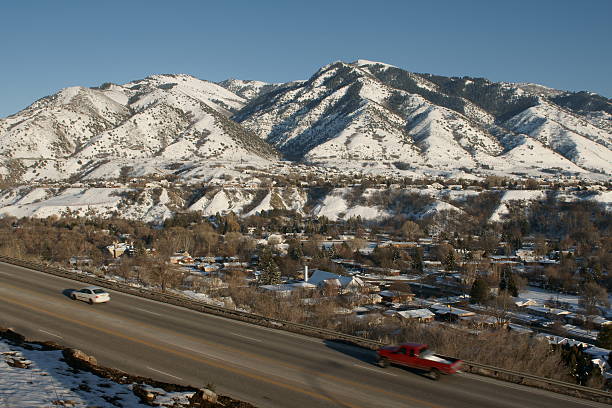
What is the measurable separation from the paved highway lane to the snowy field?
5.90 feet

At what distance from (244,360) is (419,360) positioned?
6313 millimetres

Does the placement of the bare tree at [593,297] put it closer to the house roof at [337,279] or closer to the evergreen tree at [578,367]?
the house roof at [337,279]

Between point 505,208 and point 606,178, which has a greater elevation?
point 606,178

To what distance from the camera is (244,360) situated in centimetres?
1802

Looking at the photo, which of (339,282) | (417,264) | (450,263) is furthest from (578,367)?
(450,263)

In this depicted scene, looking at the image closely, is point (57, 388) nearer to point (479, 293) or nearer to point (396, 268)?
point (479, 293)

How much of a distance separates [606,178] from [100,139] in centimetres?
18320

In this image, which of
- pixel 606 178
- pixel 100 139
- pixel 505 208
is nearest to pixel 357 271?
pixel 505 208

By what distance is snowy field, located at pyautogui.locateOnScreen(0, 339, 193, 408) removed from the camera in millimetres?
12570

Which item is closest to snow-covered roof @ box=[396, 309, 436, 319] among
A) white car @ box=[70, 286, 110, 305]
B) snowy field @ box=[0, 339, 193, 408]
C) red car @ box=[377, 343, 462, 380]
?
white car @ box=[70, 286, 110, 305]

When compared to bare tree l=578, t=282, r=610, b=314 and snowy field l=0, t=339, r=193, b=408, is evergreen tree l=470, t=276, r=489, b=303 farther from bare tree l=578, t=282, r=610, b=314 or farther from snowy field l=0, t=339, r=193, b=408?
snowy field l=0, t=339, r=193, b=408

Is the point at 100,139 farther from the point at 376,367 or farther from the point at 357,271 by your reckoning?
the point at 376,367

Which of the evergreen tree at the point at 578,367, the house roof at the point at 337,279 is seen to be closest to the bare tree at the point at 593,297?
the house roof at the point at 337,279

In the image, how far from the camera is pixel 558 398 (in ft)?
51.2
